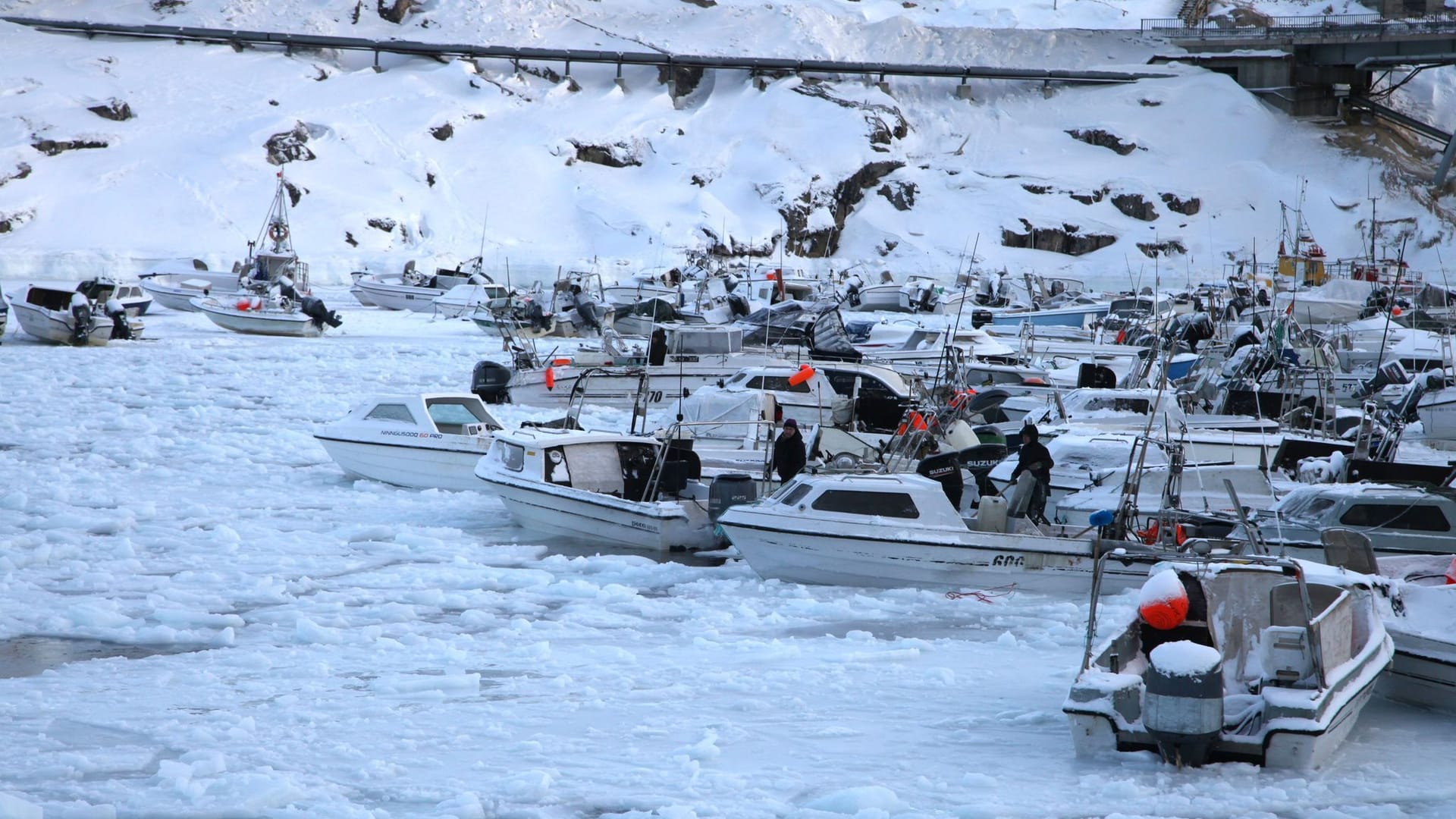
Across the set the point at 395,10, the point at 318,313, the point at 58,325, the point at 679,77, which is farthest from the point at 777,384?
the point at 395,10

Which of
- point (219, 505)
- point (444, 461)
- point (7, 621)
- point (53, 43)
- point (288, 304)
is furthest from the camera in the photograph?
point (53, 43)

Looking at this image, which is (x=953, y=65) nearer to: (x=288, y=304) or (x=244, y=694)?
(x=288, y=304)

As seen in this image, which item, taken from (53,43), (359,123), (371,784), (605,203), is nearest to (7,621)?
(371,784)

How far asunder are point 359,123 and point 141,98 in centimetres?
942

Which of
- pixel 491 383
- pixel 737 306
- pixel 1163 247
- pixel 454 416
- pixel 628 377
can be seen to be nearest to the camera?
pixel 454 416

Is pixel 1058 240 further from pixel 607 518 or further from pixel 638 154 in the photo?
pixel 607 518

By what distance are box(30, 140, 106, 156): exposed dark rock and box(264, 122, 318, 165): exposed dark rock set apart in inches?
261

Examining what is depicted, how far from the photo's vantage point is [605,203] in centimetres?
6009

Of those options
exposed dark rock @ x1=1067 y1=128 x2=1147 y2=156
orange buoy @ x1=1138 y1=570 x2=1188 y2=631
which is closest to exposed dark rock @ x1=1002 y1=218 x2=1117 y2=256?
exposed dark rock @ x1=1067 y1=128 x2=1147 y2=156

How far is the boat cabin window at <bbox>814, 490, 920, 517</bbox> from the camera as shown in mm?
12133

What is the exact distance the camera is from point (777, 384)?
21656 millimetres

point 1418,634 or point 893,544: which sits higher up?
point 1418,634

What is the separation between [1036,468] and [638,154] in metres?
53.1

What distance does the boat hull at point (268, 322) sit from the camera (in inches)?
1395
